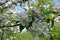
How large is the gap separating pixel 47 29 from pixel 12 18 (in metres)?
0.19

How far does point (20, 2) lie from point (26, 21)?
0.67 feet

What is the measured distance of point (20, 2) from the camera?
0.80m

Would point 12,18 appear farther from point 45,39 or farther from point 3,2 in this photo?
point 45,39

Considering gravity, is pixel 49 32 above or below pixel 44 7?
below

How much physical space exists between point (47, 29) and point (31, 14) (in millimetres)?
208

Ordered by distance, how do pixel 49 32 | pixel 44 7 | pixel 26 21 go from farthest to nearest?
1. pixel 49 32
2. pixel 44 7
3. pixel 26 21

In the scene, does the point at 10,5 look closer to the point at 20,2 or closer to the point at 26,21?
the point at 20,2

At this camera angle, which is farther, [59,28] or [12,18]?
[59,28]

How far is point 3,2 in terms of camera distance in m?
0.77

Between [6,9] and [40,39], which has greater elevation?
[6,9]

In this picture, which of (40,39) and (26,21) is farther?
(40,39)

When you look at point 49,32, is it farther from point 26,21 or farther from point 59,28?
point 26,21

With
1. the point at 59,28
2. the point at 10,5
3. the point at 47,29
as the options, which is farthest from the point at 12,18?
the point at 59,28

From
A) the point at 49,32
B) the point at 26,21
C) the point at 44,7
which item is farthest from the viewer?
the point at 49,32
